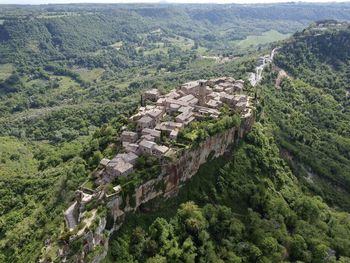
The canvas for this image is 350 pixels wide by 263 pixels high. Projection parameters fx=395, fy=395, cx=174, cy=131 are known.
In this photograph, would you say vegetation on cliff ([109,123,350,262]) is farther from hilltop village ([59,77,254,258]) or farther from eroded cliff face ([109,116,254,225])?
hilltop village ([59,77,254,258])

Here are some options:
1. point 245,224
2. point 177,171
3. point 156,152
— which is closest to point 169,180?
point 177,171

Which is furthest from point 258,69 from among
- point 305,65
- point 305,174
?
point 305,174

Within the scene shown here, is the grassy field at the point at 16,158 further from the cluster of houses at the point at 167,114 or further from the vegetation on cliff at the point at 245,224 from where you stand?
the vegetation on cliff at the point at 245,224

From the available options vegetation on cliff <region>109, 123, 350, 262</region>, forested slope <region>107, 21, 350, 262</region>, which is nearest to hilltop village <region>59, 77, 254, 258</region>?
forested slope <region>107, 21, 350, 262</region>

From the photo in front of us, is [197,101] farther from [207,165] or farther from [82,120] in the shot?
[82,120]

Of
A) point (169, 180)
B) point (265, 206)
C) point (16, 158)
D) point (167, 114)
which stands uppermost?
point (167, 114)

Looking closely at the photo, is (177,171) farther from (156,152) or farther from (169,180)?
(156,152)
